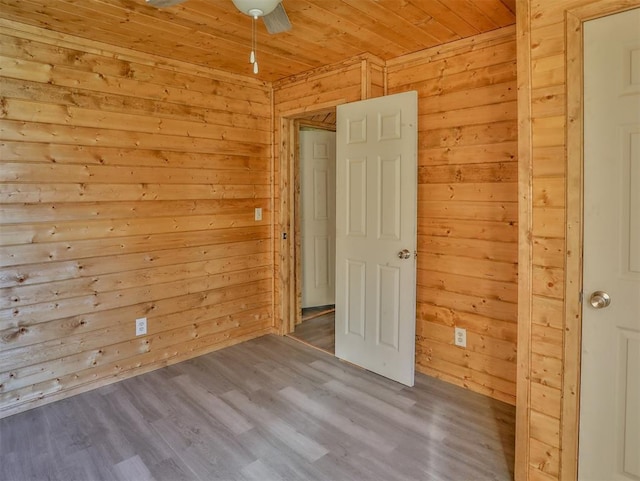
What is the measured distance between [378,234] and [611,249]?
1579mm

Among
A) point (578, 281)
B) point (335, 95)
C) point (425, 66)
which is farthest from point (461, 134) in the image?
point (578, 281)

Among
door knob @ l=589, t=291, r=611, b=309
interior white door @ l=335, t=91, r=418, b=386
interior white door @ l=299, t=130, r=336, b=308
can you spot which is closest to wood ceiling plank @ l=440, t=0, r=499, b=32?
interior white door @ l=335, t=91, r=418, b=386

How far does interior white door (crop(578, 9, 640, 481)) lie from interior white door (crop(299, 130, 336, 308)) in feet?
10.8

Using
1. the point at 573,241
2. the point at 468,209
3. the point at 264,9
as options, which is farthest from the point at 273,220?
the point at 573,241

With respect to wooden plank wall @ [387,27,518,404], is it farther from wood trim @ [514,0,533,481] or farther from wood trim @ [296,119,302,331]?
wood trim @ [296,119,302,331]

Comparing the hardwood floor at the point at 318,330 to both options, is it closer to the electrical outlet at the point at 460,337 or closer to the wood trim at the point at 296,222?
the wood trim at the point at 296,222

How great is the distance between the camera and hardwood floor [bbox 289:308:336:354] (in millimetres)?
3711

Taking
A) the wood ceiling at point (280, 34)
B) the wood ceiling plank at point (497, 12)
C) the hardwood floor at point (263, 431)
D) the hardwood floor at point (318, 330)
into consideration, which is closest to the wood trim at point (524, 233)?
the hardwood floor at point (263, 431)

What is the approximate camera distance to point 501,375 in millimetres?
2664

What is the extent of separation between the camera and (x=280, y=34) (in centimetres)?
264

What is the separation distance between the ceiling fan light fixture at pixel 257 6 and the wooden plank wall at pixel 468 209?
1.47 m

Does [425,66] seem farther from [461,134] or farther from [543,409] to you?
[543,409]

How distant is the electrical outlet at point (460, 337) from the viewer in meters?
2.83

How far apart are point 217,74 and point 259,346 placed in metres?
2.40
